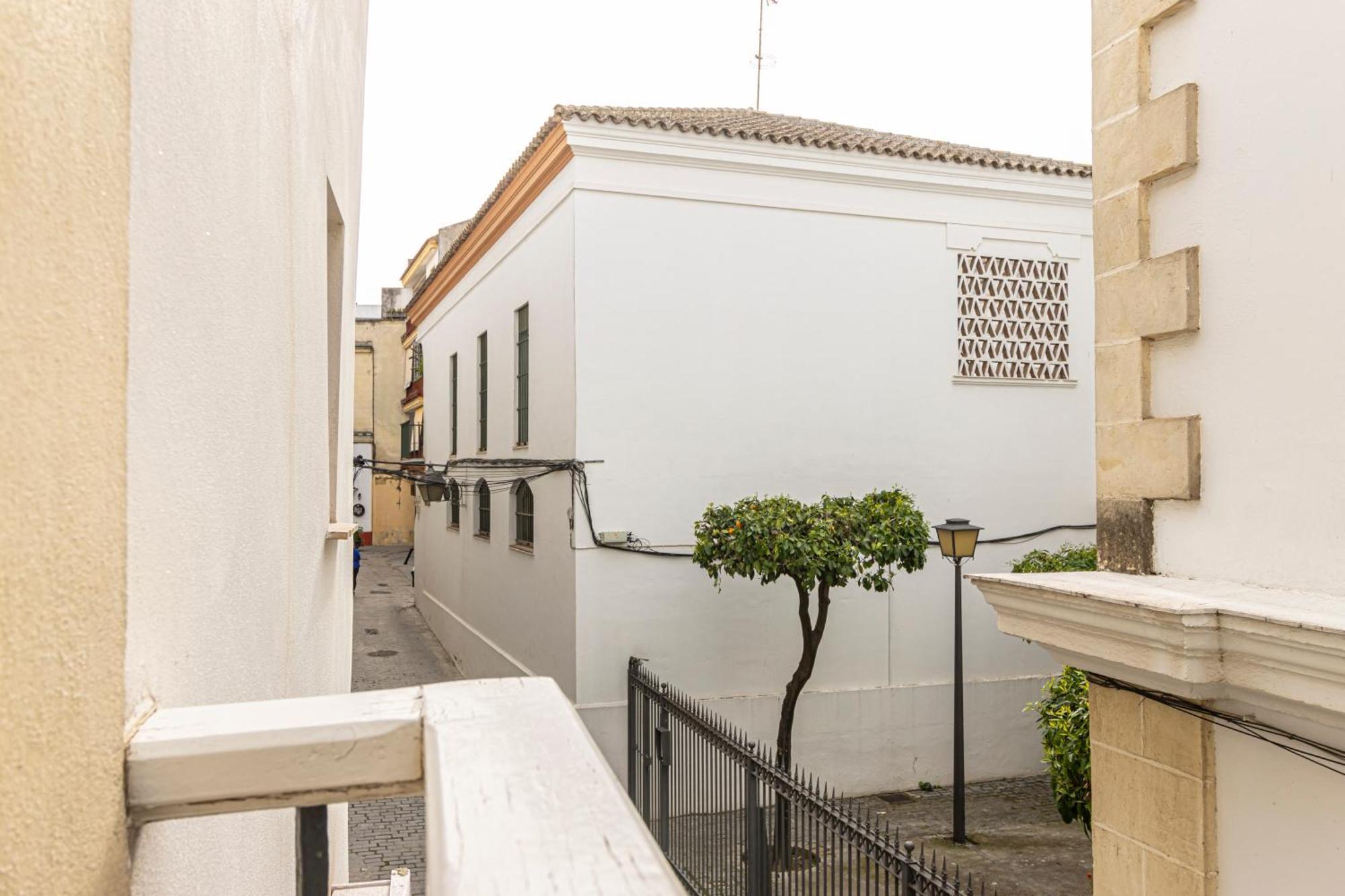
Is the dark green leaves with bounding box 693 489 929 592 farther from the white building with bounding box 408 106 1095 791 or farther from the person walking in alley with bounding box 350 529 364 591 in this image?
the person walking in alley with bounding box 350 529 364 591

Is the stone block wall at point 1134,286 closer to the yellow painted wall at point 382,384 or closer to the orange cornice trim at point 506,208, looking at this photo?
the orange cornice trim at point 506,208

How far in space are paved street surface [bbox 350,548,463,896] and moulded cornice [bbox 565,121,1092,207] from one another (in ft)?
19.1

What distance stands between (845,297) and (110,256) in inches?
437

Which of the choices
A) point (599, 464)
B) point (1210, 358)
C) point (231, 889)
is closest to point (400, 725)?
point (231, 889)

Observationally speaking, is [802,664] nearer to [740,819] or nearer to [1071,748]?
[740,819]

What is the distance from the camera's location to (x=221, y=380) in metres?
1.61

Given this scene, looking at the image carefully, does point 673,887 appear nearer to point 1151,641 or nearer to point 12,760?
point 12,760

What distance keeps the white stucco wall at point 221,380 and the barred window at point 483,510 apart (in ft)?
41.8

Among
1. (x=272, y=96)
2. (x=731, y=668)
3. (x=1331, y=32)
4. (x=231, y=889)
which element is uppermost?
(x=1331, y=32)

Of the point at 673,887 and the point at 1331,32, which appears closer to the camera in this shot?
the point at 673,887

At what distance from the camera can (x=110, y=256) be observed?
101 cm

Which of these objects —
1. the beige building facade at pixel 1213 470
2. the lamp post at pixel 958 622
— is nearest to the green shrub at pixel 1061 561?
the lamp post at pixel 958 622

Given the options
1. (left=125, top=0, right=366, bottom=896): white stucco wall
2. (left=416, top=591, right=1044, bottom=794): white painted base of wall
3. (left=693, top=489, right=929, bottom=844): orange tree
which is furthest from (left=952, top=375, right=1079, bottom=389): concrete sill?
(left=125, top=0, right=366, bottom=896): white stucco wall

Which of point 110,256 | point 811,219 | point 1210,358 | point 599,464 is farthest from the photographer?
point 811,219
